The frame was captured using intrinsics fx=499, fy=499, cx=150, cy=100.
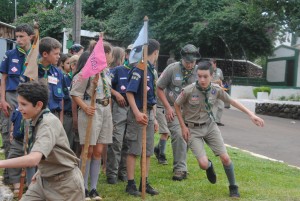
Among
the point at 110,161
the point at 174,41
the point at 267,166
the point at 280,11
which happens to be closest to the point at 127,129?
the point at 110,161

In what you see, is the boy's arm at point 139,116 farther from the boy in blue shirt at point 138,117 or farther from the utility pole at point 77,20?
the utility pole at point 77,20

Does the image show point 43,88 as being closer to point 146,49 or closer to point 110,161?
point 146,49

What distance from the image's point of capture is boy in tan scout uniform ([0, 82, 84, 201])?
150 inches

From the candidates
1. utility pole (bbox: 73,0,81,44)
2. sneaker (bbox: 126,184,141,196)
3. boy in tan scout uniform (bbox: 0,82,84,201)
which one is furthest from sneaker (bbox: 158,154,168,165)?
utility pole (bbox: 73,0,81,44)

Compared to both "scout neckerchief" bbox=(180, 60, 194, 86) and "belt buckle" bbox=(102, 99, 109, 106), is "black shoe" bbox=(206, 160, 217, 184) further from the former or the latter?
"belt buckle" bbox=(102, 99, 109, 106)

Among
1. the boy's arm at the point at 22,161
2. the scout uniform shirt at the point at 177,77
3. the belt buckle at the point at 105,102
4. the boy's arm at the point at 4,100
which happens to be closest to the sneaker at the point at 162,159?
the scout uniform shirt at the point at 177,77

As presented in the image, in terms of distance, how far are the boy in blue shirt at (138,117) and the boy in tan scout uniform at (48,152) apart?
2.04 metres

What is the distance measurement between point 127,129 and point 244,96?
22.1m

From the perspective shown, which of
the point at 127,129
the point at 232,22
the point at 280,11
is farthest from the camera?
the point at 232,22

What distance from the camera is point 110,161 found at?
6809 millimetres

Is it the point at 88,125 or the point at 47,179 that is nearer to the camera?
the point at 47,179

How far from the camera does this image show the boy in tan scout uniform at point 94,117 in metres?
5.82

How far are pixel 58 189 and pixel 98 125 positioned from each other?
1.86m

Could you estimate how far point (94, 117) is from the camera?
584 cm
